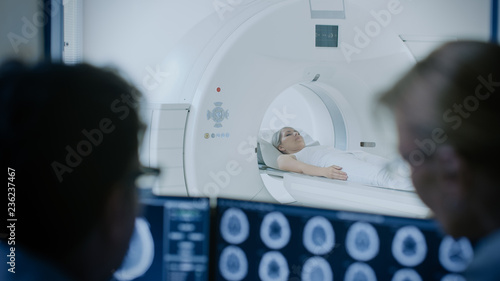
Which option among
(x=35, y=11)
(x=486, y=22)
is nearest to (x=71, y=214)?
(x=35, y=11)

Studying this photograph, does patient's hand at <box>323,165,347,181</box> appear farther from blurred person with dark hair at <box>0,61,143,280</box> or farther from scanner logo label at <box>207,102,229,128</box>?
blurred person with dark hair at <box>0,61,143,280</box>

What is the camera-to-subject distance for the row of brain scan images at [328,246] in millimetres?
849

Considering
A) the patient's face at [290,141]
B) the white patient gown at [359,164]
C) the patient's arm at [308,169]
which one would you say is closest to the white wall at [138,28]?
the white patient gown at [359,164]

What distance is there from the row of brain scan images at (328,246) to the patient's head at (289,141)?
2.24 m

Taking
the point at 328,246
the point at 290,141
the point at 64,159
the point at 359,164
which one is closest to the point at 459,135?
the point at 328,246

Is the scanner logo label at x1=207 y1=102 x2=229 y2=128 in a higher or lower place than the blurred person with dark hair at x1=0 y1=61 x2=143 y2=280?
higher

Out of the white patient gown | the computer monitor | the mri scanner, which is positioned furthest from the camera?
the white patient gown

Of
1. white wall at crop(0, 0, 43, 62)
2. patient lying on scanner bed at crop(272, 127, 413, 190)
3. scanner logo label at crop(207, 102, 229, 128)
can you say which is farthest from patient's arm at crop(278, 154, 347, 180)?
white wall at crop(0, 0, 43, 62)

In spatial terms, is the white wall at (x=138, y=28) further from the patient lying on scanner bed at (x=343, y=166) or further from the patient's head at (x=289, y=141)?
the patient's head at (x=289, y=141)

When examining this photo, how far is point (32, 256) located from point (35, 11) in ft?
4.67

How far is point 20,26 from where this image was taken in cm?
165

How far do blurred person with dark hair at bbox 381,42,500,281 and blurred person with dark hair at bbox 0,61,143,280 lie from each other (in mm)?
433

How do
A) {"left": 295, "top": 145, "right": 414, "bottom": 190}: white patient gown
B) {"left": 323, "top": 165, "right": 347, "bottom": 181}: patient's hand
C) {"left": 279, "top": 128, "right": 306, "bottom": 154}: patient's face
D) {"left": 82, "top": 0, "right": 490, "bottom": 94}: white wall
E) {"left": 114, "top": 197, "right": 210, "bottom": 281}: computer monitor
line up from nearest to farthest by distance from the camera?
1. {"left": 114, "top": 197, "right": 210, "bottom": 281}: computer monitor
2. {"left": 295, "top": 145, "right": 414, "bottom": 190}: white patient gown
3. {"left": 82, "top": 0, "right": 490, "bottom": 94}: white wall
4. {"left": 323, "top": 165, "right": 347, "bottom": 181}: patient's hand
5. {"left": 279, "top": 128, "right": 306, "bottom": 154}: patient's face

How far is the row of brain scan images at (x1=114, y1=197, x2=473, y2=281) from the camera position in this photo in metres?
0.85
